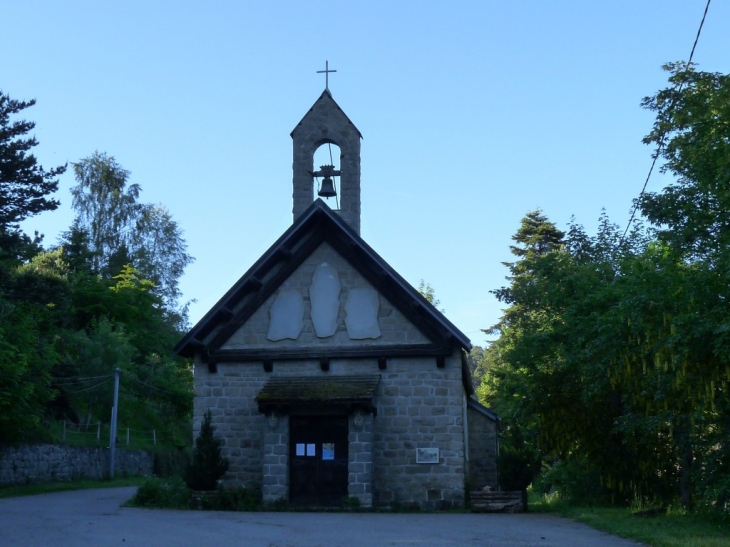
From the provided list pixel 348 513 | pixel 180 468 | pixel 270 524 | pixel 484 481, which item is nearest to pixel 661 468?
pixel 484 481

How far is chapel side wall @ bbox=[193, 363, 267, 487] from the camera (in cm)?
2278

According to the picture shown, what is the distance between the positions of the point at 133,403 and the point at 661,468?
36329 millimetres

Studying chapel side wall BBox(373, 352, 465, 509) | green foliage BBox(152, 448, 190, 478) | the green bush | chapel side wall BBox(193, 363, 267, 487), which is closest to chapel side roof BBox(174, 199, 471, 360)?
chapel side wall BBox(193, 363, 267, 487)

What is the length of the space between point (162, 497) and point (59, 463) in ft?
45.9

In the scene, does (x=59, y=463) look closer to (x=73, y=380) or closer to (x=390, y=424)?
(x=73, y=380)

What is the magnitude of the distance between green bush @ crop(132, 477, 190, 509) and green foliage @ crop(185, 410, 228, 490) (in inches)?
13.2

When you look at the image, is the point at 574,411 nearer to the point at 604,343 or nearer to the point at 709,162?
the point at 604,343

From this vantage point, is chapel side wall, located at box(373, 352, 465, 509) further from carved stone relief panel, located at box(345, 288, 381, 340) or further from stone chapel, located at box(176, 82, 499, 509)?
carved stone relief panel, located at box(345, 288, 381, 340)

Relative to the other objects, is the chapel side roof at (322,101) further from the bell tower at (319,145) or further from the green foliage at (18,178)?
the green foliage at (18,178)

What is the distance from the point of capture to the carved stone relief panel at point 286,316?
2303 cm

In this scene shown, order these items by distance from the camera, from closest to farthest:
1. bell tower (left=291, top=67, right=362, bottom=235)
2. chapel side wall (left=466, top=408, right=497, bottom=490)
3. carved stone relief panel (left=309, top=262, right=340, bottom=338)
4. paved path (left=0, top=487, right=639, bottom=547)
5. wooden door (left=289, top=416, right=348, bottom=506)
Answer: paved path (left=0, top=487, right=639, bottom=547) < wooden door (left=289, top=416, right=348, bottom=506) < carved stone relief panel (left=309, top=262, right=340, bottom=338) < bell tower (left=291, top=67, right=362, bottom=235) < chapel side wall (left=466, top=408, right=497, bottom=490)

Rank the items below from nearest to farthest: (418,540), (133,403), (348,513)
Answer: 1. (418,540)
2. (348,513)
3. (133,403)

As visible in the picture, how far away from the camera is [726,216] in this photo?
15586 mm

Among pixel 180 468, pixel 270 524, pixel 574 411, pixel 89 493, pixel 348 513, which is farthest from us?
pixel 180 468
